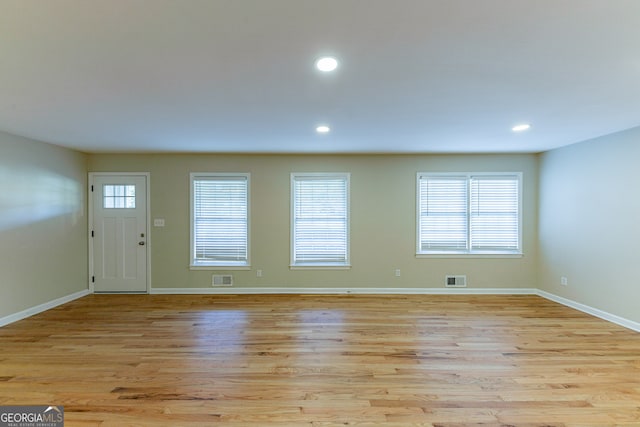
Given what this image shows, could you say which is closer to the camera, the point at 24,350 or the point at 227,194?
the point at 24,350

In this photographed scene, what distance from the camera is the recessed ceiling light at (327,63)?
6.87 feet

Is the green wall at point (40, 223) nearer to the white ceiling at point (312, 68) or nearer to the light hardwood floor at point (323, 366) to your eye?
the light hardwood floor at point (323, 366)

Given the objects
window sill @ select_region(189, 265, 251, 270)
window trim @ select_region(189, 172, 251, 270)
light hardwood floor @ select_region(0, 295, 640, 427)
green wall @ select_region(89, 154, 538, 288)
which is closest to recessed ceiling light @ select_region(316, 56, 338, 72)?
light hardwood floor @ select_region(0, 295, 640, 427)

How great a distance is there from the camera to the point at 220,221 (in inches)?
219

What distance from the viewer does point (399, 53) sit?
6.62 ft

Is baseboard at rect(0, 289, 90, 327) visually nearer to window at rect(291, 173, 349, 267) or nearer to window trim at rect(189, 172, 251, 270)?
window trim at rect(189, 172, 251, 270)

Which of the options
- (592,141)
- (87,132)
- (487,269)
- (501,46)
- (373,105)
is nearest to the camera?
(501,46)

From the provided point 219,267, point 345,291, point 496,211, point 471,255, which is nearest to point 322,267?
point 345,291

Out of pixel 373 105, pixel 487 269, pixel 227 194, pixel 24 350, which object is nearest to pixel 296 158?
pixel 227 194

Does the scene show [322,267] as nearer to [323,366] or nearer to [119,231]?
[323,366]

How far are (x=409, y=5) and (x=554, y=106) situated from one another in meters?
2.37

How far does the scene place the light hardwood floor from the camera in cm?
225

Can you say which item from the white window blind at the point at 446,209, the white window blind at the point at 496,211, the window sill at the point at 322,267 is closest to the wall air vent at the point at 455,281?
the white window blind at the point at 446,209

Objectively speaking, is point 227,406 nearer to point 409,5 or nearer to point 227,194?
point 409,5
